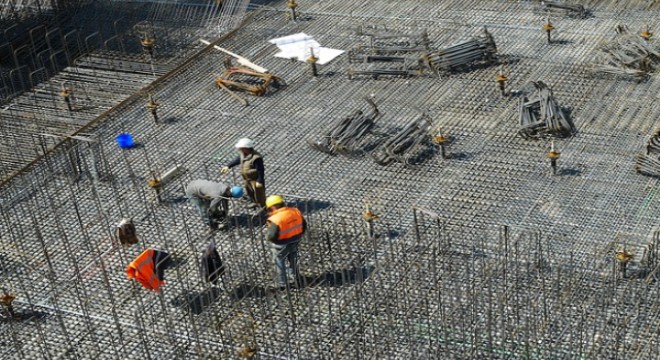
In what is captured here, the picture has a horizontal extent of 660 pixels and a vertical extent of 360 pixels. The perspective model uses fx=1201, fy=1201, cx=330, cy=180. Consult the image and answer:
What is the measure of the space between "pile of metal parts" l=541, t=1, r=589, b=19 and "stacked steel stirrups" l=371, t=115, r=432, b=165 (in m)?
5.61

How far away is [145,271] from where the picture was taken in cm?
1661

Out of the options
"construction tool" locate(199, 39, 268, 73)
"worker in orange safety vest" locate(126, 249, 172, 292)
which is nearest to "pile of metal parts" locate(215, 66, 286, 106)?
"construction tool" locate(199, 39, 268, 73)

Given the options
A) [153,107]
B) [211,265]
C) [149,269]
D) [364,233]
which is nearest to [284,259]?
[211,265]

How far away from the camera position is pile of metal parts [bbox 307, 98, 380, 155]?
20.5 metres

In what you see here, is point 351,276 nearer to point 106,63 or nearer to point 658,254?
point 658,254

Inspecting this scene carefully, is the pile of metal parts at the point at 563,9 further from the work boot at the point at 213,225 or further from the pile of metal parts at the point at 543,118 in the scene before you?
the work boot at the point at 213,225

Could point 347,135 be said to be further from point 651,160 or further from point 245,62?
point 651,160

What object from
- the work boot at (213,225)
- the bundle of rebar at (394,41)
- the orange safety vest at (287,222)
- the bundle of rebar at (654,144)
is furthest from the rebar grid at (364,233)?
the bundle of rebar at (394,41)

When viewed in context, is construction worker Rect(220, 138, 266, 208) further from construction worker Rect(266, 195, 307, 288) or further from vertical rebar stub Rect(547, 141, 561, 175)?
vertical rebar stub Rect(547, 141, 561, 175)

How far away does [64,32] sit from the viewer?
2677cm

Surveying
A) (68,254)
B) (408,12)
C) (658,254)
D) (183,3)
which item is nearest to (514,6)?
(408,12)

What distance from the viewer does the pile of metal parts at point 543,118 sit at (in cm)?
2030

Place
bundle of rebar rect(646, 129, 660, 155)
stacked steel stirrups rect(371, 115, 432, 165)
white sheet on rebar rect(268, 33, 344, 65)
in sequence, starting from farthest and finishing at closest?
white sheet on rebar rect(268, 33, 344, 65) → stacked steel stirrups rect(371, 115, 432, 165) → bundle of rebar rect(646, 129, 660, 155)

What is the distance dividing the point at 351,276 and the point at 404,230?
1.42 metres
